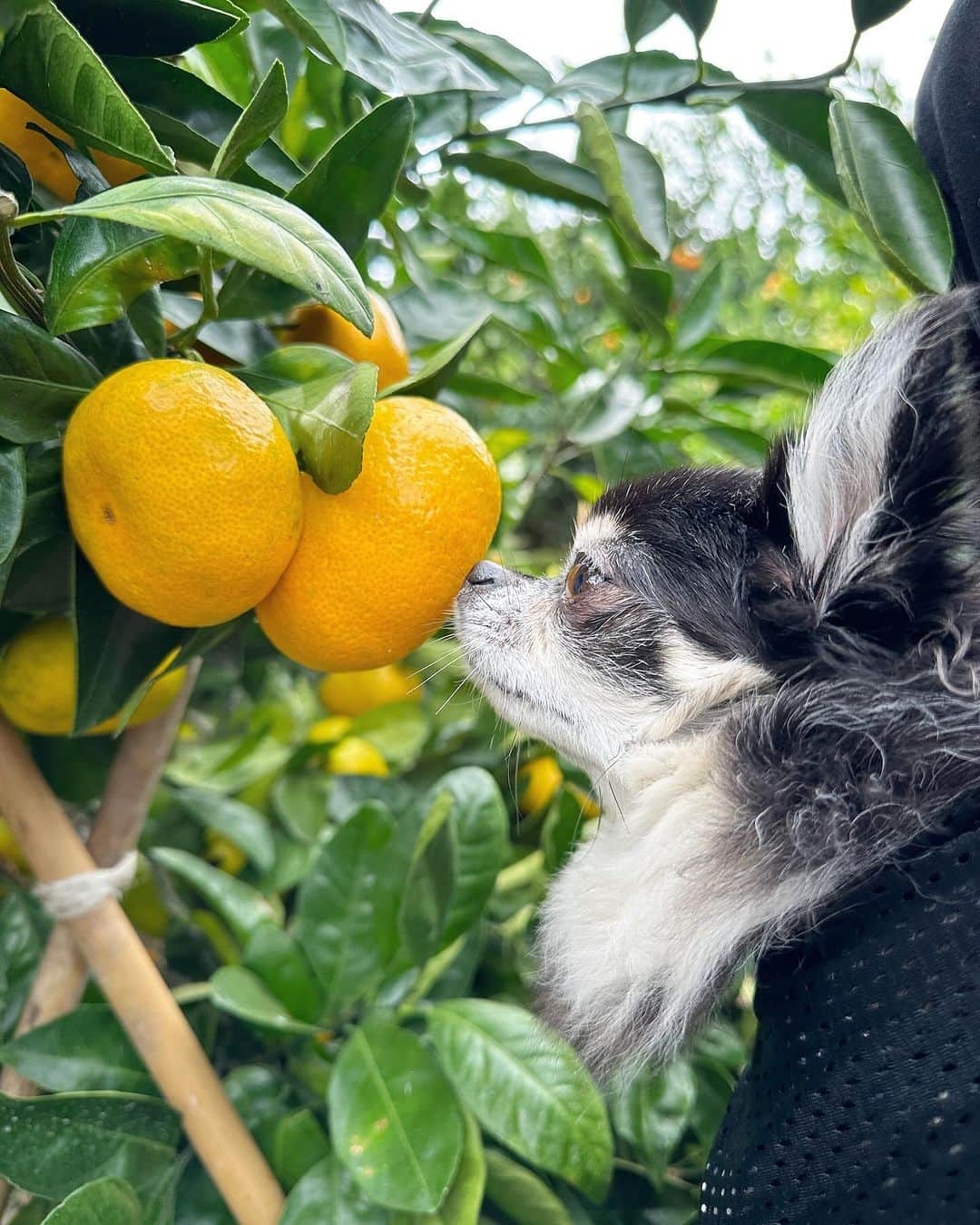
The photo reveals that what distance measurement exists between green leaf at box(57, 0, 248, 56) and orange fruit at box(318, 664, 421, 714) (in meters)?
0.84

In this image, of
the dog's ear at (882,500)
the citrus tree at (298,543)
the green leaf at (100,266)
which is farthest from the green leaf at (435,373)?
the dog's ear at (882,500)

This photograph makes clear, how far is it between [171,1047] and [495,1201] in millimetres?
355

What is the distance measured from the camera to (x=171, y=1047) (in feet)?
3.06

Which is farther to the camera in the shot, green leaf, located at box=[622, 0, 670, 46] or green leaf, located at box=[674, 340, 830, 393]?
green leaf, located at box=[674, 340, 830, 393]

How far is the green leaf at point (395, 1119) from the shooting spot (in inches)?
33.5

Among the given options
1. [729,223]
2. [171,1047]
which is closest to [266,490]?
[171,1047]

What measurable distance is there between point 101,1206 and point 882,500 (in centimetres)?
83

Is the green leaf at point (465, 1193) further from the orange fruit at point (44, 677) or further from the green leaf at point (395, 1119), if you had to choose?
the orange fruit at point (44, 677)

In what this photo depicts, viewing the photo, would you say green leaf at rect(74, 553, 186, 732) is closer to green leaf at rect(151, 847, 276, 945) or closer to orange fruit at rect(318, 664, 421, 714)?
green leaf at rect(151, 847, 276, 945)

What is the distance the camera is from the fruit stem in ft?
2.05

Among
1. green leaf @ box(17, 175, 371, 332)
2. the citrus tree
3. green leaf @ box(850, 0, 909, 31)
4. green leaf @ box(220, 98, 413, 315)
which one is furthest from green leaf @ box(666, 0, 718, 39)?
green leaf @ box(17, 175, 371, 332)

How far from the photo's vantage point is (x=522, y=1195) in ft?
3.28

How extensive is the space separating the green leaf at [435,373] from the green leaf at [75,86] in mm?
253

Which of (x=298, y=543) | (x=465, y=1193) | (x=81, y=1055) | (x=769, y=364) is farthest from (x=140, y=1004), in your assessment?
(x=769, y=364)
